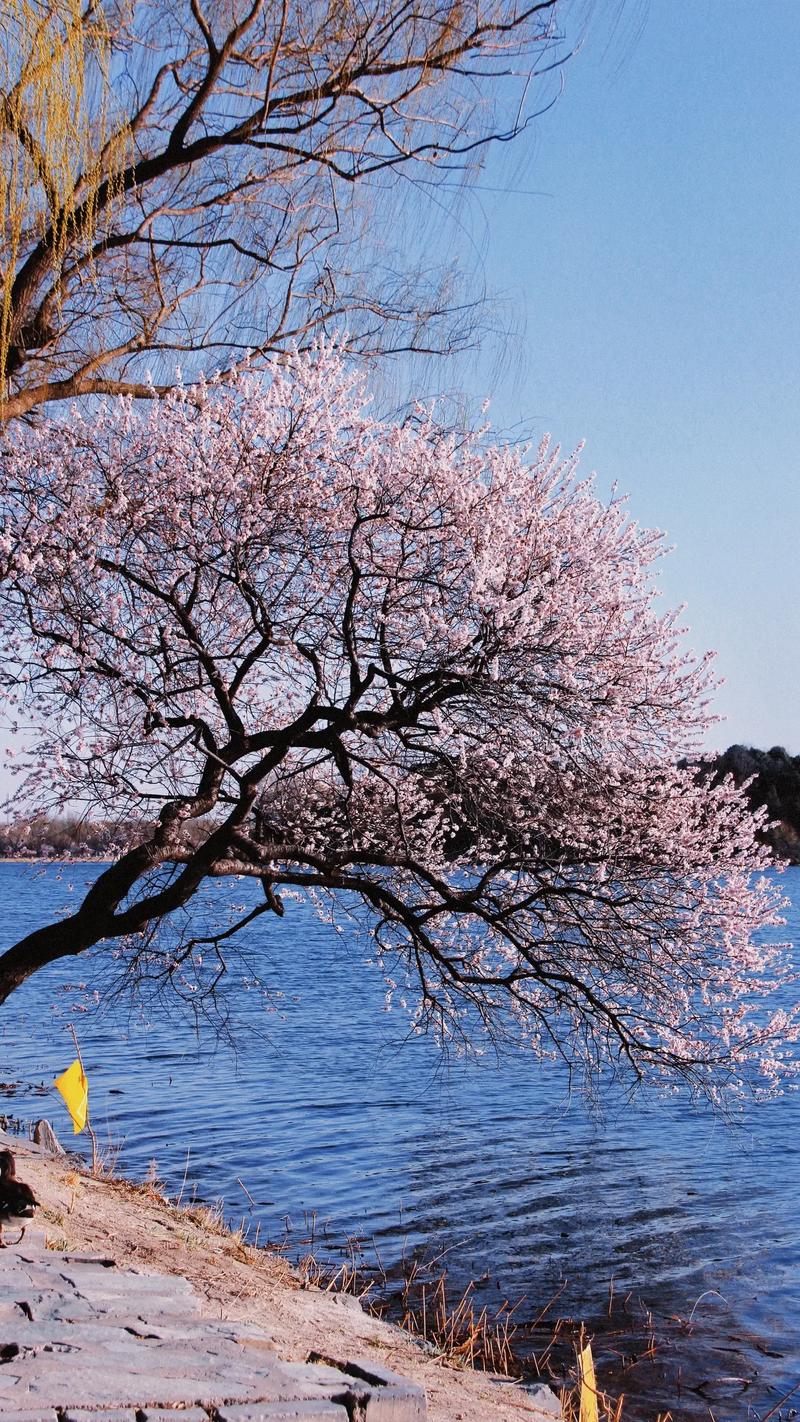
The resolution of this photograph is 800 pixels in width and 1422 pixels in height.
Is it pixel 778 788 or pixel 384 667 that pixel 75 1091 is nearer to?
pixel 384 667

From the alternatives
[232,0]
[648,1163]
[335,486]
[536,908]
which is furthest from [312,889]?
[232,0]

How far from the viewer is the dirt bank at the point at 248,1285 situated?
534 cm

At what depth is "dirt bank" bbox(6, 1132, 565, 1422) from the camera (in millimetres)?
5336

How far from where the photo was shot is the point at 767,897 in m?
9.29

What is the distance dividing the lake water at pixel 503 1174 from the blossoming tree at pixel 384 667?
1687 millimetres

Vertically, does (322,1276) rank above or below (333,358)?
below

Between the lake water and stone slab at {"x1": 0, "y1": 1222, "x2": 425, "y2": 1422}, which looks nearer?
stone slab at {"x1": 0, "y1": 1222, "x2": 425, "y2": 1422}

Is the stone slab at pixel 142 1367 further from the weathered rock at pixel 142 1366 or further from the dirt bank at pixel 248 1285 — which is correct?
the dirt bank at pixel 248 1285

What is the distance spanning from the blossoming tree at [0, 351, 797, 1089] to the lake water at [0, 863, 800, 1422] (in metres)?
1.69

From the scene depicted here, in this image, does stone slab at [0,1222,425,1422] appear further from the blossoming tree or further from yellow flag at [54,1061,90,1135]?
the blossoming tree

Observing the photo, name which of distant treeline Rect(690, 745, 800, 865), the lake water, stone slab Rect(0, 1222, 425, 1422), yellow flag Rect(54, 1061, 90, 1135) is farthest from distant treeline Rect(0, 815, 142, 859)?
distant treeline Rect(690, 745, 800, 865)

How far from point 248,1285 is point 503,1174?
22.8 ft

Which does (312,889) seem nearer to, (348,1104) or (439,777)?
(439,777)

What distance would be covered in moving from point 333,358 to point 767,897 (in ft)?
16.7
